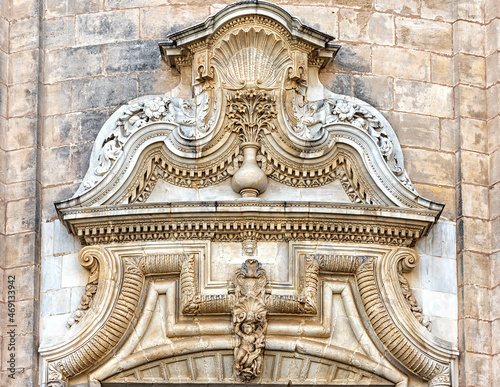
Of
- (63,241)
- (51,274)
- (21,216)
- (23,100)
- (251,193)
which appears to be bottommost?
(51,274)

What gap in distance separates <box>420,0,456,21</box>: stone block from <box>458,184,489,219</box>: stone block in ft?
7.67

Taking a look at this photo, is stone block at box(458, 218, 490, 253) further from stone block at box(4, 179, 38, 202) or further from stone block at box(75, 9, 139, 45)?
stone block at box(4, 179, 38, 202)

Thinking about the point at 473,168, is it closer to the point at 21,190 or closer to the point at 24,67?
the point at 21,190

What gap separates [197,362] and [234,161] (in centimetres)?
247

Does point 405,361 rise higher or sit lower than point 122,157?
lower

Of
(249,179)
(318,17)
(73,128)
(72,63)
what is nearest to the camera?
(249,179)

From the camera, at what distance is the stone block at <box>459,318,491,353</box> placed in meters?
19.1

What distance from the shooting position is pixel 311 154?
1956 cm

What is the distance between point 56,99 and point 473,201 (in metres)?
5.30

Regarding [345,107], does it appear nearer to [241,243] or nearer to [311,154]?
[311,154]

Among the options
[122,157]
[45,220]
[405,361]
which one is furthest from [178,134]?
[405,361]

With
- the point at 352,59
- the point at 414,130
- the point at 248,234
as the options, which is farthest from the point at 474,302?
the point at 352,59

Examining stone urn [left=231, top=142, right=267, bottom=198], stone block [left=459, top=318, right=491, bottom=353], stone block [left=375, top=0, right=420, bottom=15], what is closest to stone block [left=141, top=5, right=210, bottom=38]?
stone urn [left=231, top=142, right=267, bottom=198]

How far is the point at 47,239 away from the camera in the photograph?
64.3 feet
